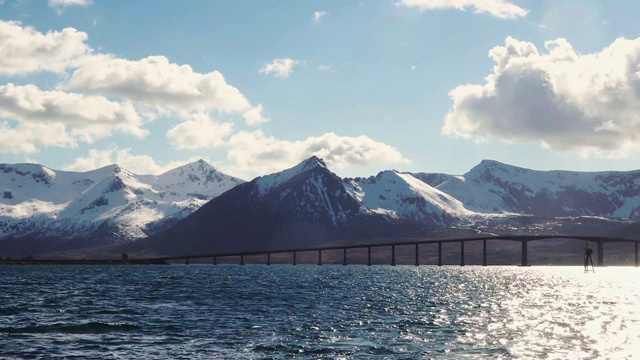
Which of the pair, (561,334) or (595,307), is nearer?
(561,334)

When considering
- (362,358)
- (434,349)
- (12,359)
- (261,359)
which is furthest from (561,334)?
(12,359)

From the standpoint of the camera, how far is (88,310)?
99.8 m

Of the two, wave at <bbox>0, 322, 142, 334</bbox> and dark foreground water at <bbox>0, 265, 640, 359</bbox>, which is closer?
dark foreground water at <bbox>0, 265, 640, 359</bbox>

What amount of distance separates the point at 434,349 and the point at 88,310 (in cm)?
5065

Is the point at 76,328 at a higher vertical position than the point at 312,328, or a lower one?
higher

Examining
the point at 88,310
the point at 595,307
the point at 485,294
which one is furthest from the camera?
the point at 485,294

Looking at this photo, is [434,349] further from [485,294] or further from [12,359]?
[485,294]

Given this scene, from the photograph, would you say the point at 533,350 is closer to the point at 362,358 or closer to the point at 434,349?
the point at 434,349

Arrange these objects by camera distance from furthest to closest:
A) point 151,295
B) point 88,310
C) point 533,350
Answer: point 151,295 → point 88,310 → point 533,350

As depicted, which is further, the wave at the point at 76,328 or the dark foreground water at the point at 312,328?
Result: the wave at the point at 76,328

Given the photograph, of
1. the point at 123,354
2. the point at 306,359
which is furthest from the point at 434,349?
the point at 123,354

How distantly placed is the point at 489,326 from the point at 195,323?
30758 mm

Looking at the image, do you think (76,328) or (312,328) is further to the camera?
(312,328)

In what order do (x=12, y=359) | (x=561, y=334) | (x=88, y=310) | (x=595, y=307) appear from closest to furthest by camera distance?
(x=12, y=359) < (x=561, y=334) < (x=88, y=310) < (x=595, y=307)
